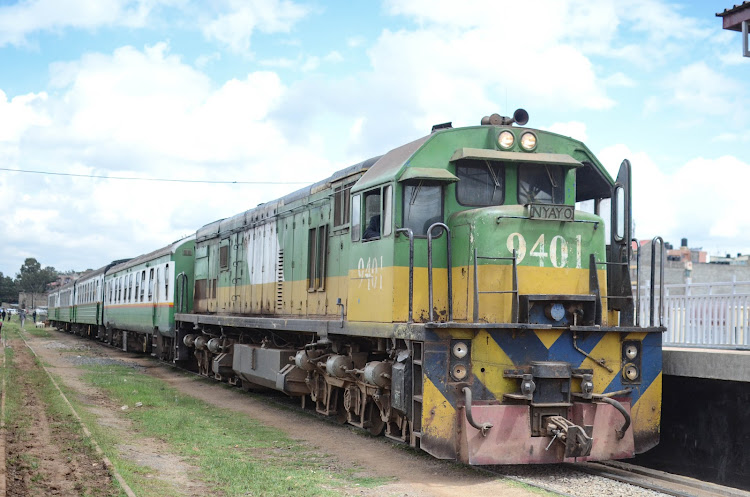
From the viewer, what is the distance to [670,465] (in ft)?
30.7

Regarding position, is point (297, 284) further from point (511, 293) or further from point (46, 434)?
point (511, 293)

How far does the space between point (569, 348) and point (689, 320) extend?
4.58m

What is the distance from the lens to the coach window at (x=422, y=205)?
27.6 feet

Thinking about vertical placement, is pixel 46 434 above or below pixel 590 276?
below

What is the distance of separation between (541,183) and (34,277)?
159m

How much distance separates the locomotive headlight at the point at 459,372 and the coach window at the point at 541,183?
218cm

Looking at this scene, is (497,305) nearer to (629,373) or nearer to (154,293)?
(629,373)

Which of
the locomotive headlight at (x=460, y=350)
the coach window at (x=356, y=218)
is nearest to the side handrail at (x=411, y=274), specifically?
the locomotive headlight at (x=460, y=350)

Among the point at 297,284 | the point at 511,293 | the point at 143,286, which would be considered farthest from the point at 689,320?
the point at 143,286

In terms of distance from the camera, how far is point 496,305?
813cm

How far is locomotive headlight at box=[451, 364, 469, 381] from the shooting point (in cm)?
775

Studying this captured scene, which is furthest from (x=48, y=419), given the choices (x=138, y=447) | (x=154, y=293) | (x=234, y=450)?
(x=154, y=293)

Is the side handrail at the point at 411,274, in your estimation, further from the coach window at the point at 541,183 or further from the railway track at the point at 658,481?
the railway track at the point at 658,481

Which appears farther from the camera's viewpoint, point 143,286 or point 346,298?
point 143,286
